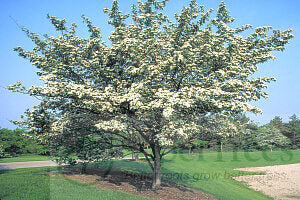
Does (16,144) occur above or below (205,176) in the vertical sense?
above

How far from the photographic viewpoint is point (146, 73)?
372 inches

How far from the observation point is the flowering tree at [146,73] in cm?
888

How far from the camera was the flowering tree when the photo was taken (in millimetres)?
8875

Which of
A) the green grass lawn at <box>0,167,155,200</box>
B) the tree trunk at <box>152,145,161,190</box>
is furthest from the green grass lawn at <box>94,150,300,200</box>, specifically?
the green grass lawn at <box>0,167,155,200</box>

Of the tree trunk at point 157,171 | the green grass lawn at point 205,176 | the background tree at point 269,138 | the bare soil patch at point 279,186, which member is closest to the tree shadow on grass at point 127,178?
the tree trunk at point 157,171

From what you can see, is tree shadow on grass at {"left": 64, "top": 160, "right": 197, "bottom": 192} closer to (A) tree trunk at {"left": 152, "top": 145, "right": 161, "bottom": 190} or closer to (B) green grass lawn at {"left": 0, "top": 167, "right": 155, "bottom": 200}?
(A) tree trunk at {"left": 152, "top": 145, "right": 161, "bottom": 190}

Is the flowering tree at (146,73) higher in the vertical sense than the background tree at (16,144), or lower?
higher

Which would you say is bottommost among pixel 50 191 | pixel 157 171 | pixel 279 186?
pixel 279 186

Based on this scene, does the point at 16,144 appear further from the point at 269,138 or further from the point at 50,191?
the point at 269,138

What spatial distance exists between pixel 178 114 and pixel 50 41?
7.27 metres

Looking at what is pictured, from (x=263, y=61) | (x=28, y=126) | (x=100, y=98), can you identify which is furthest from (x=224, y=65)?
(x=28, y=126)

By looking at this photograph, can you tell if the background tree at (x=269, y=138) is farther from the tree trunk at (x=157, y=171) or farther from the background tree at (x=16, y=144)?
the tree trunk at (x=157, y=171)

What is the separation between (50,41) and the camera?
34.4 ft

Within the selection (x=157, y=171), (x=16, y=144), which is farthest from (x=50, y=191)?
(x=16, y=144)
